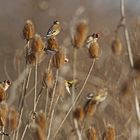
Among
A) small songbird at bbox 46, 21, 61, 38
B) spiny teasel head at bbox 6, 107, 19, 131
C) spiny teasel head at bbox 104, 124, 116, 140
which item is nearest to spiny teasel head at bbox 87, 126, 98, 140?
spiny teasel head at bbox 104, 124, 116, 140

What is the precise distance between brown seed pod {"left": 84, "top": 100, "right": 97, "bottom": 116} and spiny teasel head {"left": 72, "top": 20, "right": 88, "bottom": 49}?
0.16m

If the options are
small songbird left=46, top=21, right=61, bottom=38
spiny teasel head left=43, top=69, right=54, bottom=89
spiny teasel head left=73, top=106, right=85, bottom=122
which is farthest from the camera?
small songbird left=46, top=21, right=61, bottom=38

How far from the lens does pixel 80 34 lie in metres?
1.59

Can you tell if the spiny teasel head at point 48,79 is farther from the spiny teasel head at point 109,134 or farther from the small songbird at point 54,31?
the spiny teasel head at point 109,134

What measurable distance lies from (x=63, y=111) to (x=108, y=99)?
0.14 m

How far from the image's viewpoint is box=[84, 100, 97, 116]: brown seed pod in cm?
159

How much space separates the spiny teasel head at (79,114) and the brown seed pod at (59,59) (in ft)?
0.94

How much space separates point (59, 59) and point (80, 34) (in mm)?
238

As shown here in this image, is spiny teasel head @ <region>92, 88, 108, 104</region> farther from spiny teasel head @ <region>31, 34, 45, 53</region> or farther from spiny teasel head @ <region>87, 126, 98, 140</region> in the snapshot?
spiny teasel head @ <region>31, 34, 45, 53</region>

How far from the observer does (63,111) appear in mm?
1811

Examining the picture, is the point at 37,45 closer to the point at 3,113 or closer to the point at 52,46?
the point at 52,46

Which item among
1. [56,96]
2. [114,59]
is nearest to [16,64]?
[114,59]

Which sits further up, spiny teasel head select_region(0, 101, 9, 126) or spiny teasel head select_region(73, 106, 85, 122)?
spiny teasel head select_region(73, 106, 85, 122)

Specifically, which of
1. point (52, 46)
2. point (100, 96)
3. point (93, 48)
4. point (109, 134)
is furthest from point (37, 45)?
point (109, 134)
